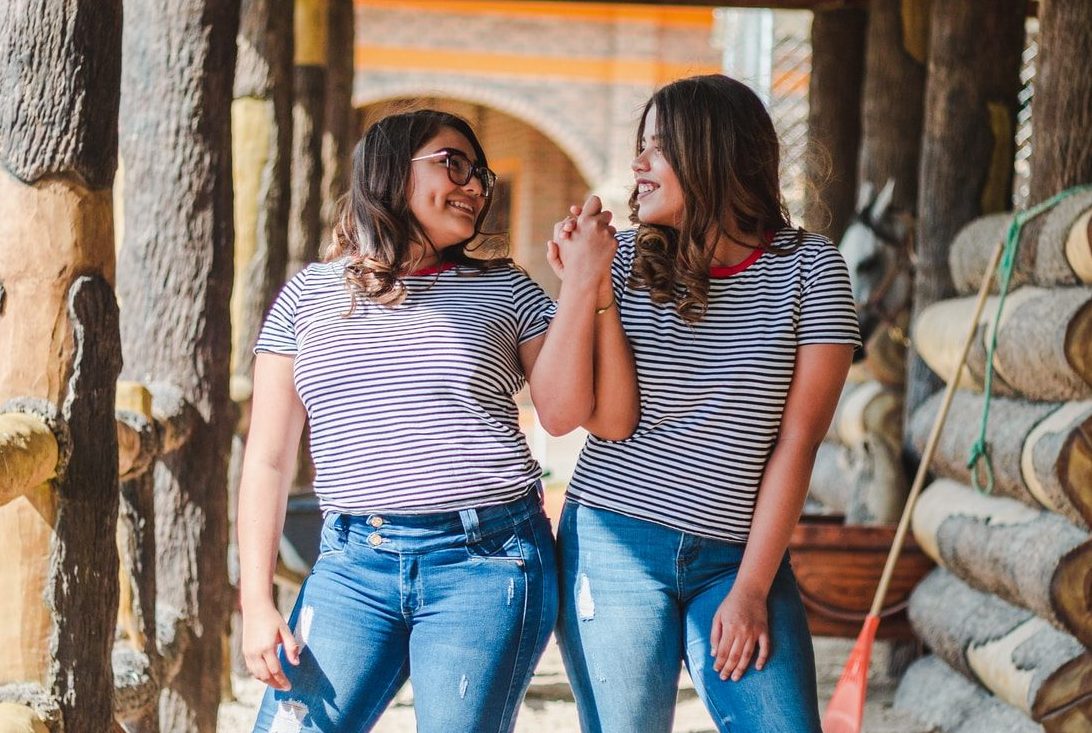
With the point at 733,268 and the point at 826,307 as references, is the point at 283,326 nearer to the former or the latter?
the point at 733,268

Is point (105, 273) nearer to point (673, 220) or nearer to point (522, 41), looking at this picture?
point (673, 220)

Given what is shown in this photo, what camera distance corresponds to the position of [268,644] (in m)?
2.47

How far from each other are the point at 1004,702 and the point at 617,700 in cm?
287

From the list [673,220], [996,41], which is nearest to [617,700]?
[673,220]

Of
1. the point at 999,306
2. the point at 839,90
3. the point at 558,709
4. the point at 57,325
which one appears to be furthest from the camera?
the point at 839,90

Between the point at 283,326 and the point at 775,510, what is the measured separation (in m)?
0.93

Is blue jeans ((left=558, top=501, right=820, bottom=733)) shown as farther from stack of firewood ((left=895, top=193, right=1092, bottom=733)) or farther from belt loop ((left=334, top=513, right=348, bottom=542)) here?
stack of firewood ((left=895, top=193, right=1092, bottom=733))

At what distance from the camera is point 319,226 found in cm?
845

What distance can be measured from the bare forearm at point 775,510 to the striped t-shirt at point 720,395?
4 cm

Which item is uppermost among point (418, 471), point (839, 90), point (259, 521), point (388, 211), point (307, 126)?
point (839, 90)

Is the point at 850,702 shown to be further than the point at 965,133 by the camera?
No

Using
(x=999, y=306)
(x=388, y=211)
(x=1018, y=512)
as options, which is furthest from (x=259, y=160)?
(x=388, y=211)

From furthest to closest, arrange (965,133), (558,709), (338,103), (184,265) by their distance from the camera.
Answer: (338,103) < (965,133) < (558,709) < (184,265)

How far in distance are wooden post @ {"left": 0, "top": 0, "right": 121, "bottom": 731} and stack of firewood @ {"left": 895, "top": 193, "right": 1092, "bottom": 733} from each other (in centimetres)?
280
